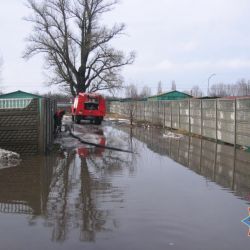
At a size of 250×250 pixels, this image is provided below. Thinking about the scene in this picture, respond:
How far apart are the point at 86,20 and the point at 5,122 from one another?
41.2 metres

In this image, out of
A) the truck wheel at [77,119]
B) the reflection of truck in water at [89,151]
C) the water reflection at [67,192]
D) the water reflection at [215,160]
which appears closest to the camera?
the water reflection at [67,192]

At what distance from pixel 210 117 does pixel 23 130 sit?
9576 millimetres

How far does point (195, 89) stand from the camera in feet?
339

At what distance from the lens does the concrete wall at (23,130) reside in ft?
49.3

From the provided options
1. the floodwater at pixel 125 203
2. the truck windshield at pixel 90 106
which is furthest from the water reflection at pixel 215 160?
the truck windshield at pixel 90 106

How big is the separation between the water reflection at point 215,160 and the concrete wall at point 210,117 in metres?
0.58

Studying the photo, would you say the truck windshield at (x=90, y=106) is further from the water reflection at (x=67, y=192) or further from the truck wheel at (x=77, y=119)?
the water reflection at (x=67, y=192)

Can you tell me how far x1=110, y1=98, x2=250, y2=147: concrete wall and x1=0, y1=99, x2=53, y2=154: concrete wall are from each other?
724 cm

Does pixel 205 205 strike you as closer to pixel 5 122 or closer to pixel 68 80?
pixel 5 122

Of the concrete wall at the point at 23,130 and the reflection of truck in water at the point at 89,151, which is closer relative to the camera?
the concrete wall at the point at 23,130

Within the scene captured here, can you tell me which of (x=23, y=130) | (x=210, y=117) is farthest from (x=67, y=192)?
(x=210, y=117)

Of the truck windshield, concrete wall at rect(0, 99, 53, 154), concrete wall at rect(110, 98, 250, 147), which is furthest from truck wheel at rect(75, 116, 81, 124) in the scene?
concrete wall at rect(0, 99, 53, 154)

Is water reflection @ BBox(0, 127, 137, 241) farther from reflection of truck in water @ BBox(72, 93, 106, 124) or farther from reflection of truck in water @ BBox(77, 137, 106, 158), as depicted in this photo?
reflection of truck in water @ BBox(72, 93, 106, 124)

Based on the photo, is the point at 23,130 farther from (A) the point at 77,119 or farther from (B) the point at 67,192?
(A) the point at 77,119
